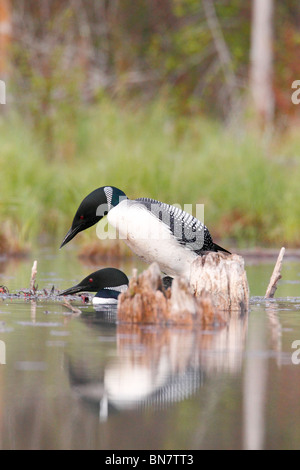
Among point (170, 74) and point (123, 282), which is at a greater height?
point (170, 74)

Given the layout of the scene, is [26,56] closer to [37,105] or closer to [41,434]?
[37,105]

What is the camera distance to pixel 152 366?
534 cm

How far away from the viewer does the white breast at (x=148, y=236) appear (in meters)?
7.90

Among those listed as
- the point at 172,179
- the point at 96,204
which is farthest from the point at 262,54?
the point at 96,204

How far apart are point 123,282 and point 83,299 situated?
1.22 feet

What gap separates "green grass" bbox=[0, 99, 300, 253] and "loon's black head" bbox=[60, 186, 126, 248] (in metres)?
5.03

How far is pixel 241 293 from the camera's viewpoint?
793 cm

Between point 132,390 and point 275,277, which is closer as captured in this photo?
point 132,390

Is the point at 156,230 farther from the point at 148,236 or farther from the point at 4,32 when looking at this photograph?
the point at 4,32

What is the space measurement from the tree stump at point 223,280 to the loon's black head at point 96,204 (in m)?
0.85

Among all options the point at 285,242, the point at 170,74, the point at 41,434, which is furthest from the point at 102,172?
the point at 170,74

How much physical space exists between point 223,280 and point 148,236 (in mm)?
673

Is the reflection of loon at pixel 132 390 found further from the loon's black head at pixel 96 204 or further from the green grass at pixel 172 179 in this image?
the green grass at pixel 172 179

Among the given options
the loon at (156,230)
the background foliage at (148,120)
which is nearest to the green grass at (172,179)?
the background foliage at (148,120)
